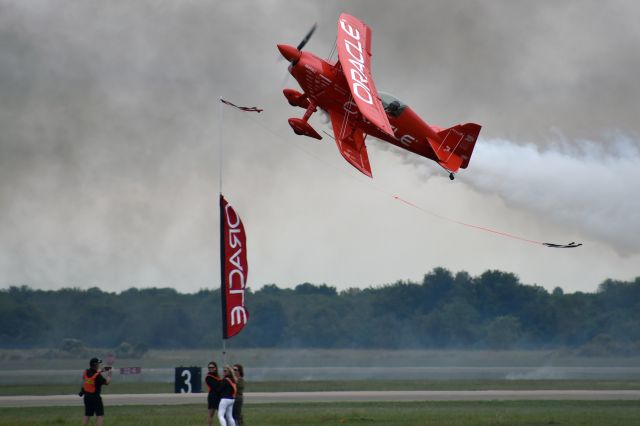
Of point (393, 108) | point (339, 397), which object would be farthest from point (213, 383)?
point (339, 397)

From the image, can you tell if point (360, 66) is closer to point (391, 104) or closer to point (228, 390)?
point (391, 104)

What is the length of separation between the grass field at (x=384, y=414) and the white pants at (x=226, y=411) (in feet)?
24.6

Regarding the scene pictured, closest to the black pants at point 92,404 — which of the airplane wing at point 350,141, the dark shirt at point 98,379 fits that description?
the dark shirt at point 98,379

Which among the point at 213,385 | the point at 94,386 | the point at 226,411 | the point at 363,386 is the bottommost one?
the point at 226,411

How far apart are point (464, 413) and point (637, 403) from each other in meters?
10.5

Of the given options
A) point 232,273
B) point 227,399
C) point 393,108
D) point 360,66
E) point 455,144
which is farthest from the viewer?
point 455,144

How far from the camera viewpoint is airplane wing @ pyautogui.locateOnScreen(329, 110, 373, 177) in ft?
135

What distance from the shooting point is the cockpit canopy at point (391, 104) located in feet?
139

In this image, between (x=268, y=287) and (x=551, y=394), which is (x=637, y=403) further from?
(x=268, y=287)

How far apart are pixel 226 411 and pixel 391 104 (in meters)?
17.6

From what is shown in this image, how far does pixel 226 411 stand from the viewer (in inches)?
1150

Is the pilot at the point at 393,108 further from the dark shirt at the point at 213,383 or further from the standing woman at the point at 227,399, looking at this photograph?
the standing woman at the point at 227,399

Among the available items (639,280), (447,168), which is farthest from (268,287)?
(447,168)

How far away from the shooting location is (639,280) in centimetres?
9644
